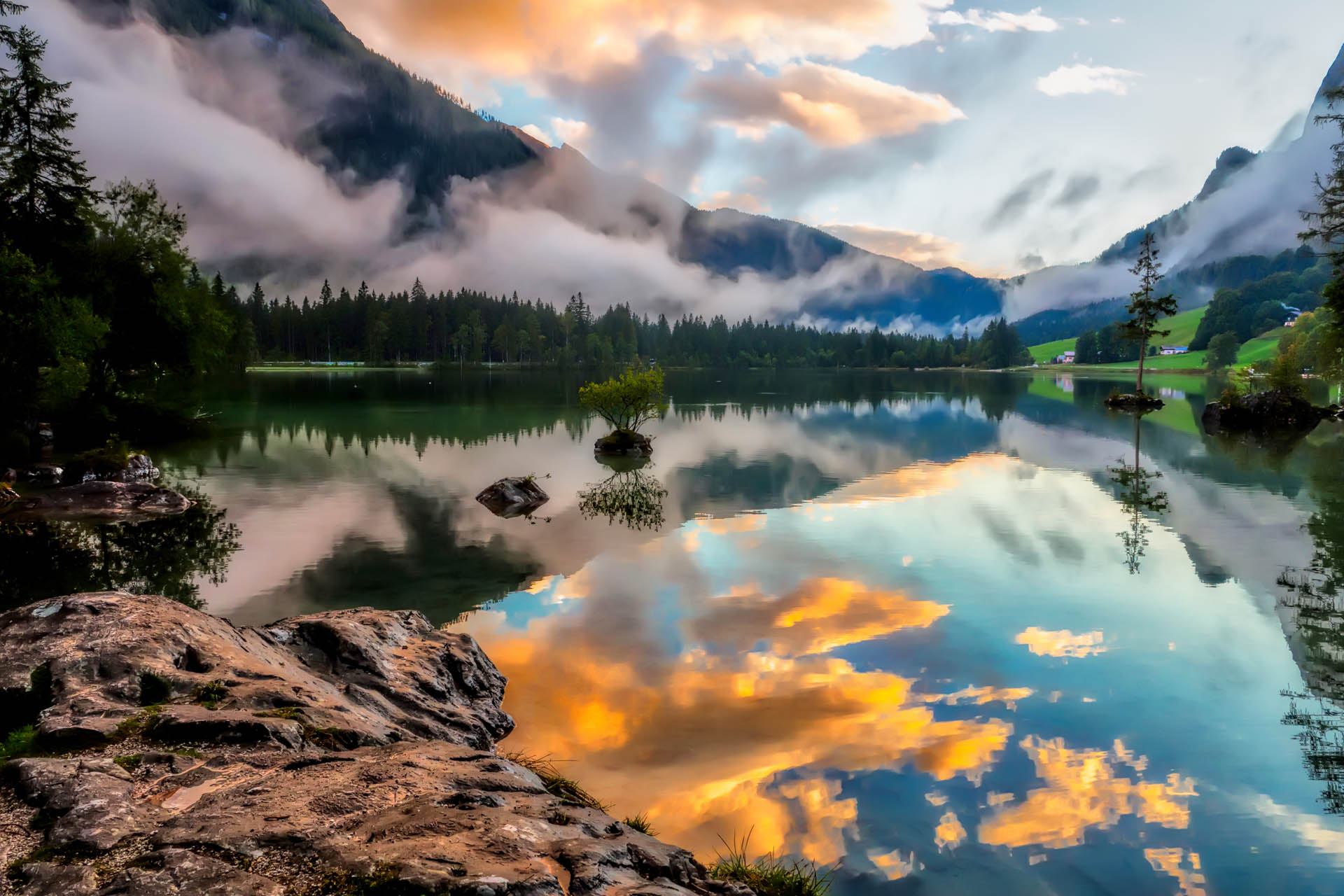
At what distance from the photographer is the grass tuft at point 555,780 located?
11.4 metres

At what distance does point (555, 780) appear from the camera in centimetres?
1172

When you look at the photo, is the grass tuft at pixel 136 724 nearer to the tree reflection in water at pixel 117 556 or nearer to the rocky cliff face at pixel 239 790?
the rocky cliff face at pixel 239 790

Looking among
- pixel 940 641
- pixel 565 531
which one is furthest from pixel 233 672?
pixel 565 531

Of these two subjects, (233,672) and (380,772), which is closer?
(380,772)

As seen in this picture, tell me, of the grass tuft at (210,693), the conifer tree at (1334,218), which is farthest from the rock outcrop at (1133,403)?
the grass tuft at (210,693)

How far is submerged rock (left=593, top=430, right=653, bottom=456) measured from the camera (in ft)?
180

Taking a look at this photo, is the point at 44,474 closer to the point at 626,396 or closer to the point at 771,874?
the point at 626,396

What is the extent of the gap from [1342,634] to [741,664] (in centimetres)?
1566

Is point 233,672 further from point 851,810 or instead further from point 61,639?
point 851,810

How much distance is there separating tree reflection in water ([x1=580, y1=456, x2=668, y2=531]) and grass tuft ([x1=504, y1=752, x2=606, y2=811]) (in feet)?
61.2

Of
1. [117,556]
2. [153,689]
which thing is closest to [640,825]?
[153,689]

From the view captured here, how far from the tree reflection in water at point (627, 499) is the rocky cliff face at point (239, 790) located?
2132cm

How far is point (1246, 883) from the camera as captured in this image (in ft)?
34.2

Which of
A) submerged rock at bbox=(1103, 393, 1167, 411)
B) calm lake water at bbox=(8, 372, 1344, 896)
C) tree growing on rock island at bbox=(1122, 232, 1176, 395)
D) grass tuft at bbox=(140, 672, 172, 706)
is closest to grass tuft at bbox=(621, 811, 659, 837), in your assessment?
calm lake water at bbox=(8, 372, 1344, 896)
